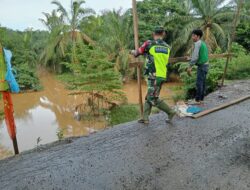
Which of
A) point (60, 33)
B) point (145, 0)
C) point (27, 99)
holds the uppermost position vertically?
point (145, 0)

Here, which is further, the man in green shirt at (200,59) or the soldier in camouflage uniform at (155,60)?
the man in green shirt at (200,59)

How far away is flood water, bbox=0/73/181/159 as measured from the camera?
490 inches

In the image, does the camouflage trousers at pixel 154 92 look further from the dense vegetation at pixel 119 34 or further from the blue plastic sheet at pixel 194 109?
the dense vegetation at pixel 119 34

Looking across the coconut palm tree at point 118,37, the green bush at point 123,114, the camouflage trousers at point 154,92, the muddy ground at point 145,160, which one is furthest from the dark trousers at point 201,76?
the coconut palm tree at point 118,37

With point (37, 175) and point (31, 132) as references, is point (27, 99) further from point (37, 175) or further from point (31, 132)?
point (37, 175)

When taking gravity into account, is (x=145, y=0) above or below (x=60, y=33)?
above

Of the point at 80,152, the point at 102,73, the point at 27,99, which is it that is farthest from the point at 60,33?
the point at 80,152

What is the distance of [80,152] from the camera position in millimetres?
4738

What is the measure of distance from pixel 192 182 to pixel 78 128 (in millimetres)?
10813

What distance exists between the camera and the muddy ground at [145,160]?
12.1 ft

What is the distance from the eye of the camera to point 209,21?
2111 cm

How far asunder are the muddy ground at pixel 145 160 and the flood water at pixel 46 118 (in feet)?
19.2

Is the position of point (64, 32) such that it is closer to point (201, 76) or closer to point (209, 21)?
point (209, 21)

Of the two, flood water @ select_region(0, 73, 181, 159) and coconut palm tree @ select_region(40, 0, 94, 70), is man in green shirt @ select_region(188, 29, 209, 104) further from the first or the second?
coconut palm tree @ select_region(40, 0, 94, 70)
